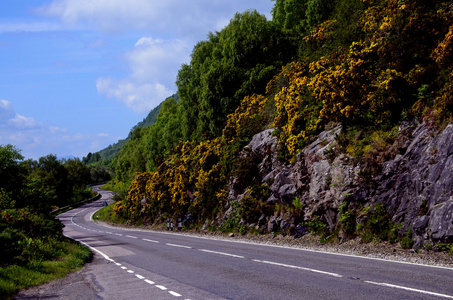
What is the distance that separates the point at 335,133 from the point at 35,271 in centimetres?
1466

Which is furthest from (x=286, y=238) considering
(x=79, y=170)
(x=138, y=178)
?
(x=79, y=170)

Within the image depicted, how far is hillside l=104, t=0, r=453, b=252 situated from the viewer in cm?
1433

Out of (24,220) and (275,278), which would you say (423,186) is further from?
(24,220)

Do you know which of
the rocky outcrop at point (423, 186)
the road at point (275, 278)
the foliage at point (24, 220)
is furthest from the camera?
the foliage at point (24, 220)

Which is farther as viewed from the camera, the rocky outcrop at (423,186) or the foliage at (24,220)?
the foliage at (24,220)

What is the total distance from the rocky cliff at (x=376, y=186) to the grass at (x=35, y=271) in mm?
9988

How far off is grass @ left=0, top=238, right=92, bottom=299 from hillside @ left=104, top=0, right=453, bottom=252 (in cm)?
1004

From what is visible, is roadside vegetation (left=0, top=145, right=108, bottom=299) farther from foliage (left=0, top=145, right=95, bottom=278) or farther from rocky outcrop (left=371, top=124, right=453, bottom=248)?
rocky outcrop (left=371, top=124, right=453, bottom=248)

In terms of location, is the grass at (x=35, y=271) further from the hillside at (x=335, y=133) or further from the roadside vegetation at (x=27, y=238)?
the hillside at (x=335, y=133)

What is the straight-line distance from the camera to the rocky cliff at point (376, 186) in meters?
12.7

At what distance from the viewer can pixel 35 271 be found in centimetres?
1318

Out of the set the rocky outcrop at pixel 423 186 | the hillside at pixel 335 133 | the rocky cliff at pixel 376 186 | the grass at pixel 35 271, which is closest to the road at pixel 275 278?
the grass at pixel 35 271

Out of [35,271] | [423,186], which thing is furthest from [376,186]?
[35,271]

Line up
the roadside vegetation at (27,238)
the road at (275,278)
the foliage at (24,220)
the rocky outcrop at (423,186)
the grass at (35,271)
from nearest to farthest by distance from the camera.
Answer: the road at (275,278)
the grass at (35,271)
the rocky outcrop at (423,186)
the roadside vegetation at (27,238)
the foliage at (24,220)
